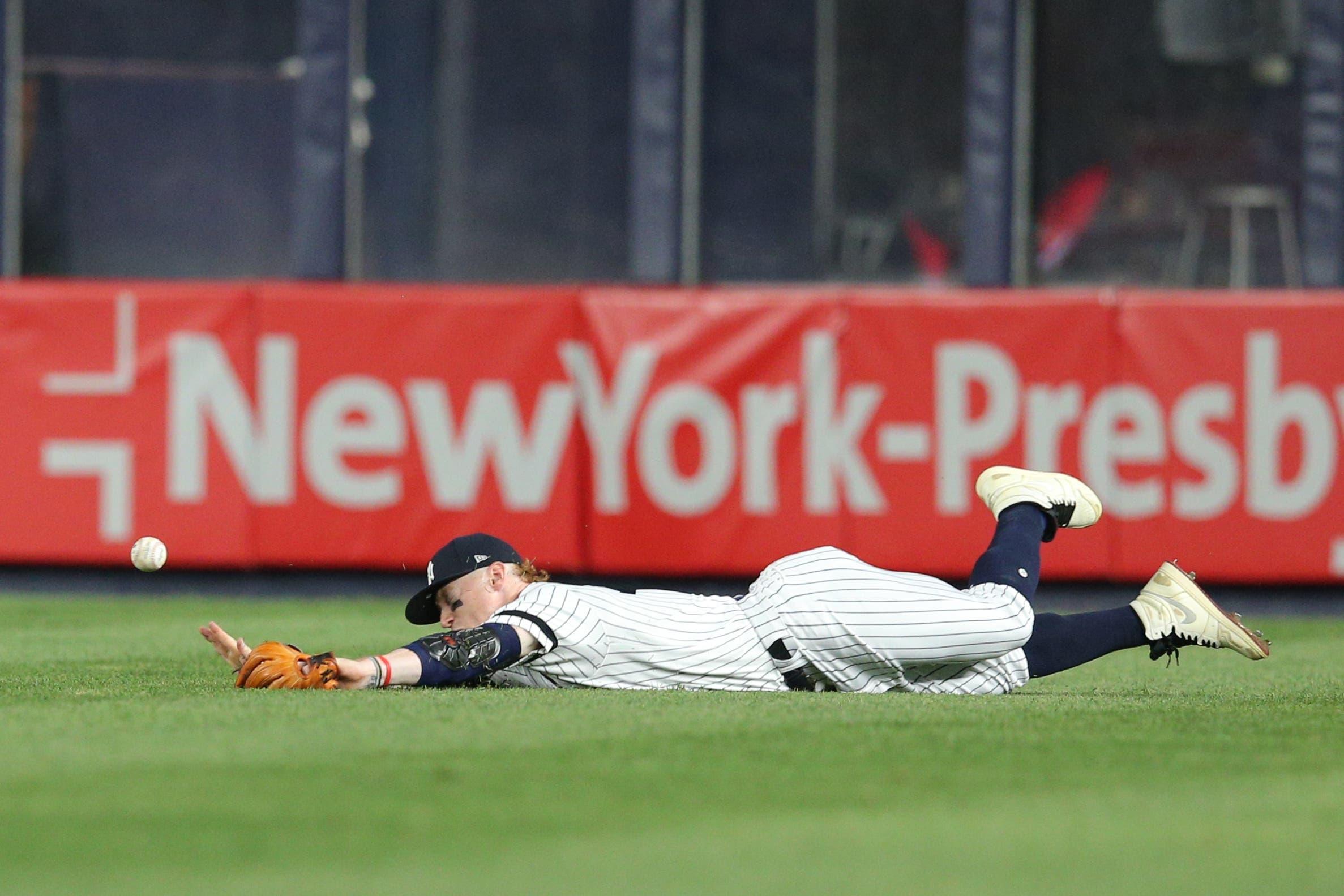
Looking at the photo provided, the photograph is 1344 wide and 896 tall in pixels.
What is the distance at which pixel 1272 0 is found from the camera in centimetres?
1266

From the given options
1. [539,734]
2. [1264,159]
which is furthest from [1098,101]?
[539,734]

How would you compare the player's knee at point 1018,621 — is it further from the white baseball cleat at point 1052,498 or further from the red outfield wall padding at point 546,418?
the red outfield wall padding at point 546,418

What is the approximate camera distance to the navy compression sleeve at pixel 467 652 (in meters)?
5.75

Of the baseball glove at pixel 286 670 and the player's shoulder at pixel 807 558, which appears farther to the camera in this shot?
the player's shoulder at pixel 807 558

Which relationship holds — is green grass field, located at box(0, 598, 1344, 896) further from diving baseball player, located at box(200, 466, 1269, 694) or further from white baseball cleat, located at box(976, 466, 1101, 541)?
white baseball cleat, located at box(976, 466, 1101, 541)

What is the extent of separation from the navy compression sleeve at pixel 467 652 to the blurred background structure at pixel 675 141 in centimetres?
713

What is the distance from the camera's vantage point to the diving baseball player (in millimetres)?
5863

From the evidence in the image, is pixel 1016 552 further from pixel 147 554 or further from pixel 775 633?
pixel 147 554

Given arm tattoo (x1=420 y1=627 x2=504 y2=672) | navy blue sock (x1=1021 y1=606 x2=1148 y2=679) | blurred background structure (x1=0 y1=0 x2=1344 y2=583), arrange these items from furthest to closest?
blurred background structure (x1=0 y1=0 x2=1344 y2=583) < navy blue sock (x1=1021 y1=606 x2=1148 y2=679) < arm tattoo (x1=420 y1=627 x2=504 y2=672)

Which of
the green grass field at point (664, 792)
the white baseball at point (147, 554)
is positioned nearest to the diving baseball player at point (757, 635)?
the green grass field at point (664, 792)

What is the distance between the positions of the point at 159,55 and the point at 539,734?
9.59m

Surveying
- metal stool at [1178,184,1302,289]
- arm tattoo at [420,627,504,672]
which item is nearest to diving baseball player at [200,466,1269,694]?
arm tattoo at [420,627,504,672]

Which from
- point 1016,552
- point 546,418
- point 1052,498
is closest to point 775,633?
point 1016,552

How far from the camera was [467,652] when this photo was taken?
5.74m
